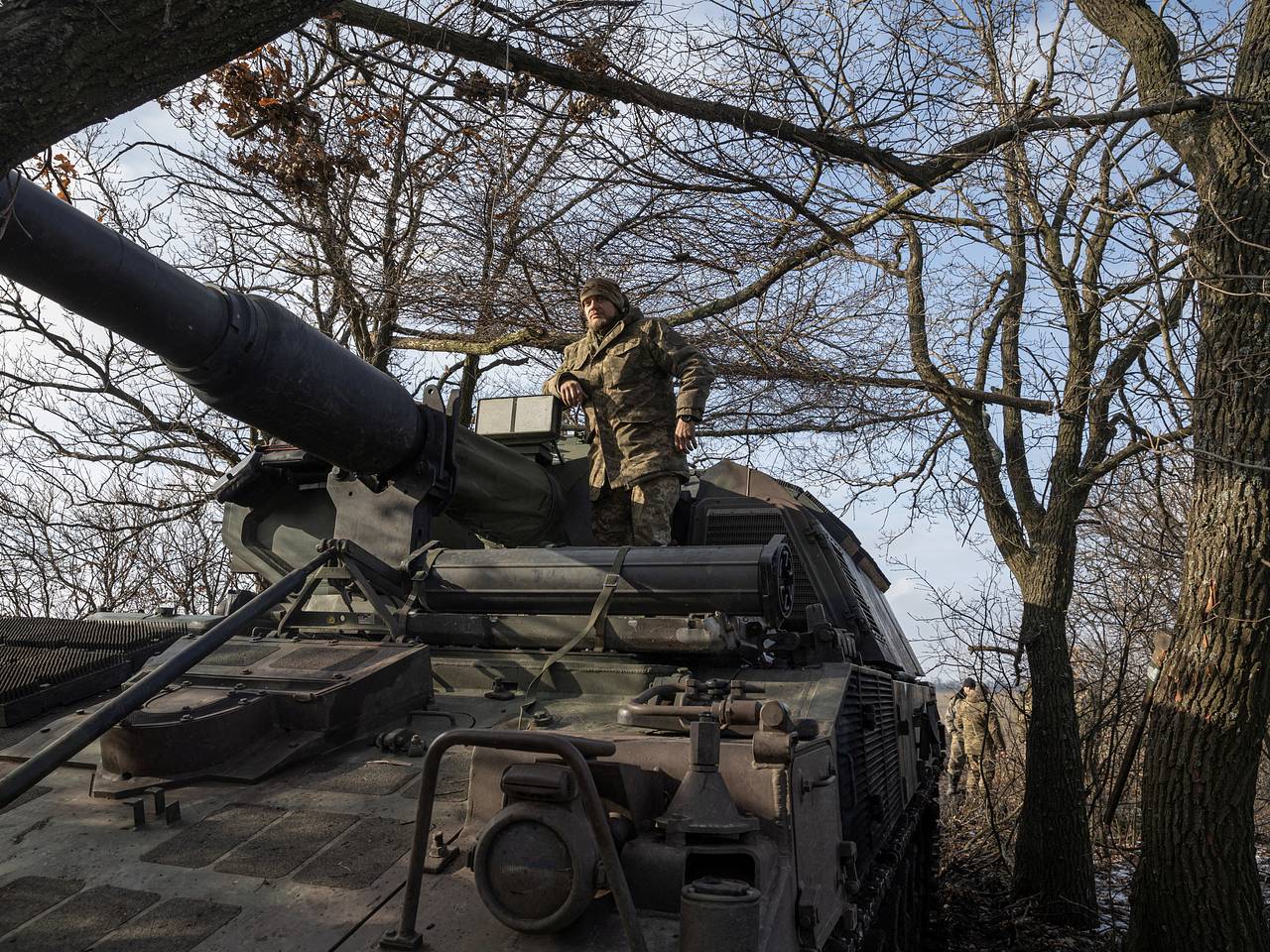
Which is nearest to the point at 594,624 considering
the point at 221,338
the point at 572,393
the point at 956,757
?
the point at 221,338

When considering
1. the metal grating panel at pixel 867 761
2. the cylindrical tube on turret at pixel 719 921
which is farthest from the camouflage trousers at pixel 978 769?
the cylindrical tube on turret at pixel 719 921

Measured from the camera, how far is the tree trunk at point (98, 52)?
2.65m

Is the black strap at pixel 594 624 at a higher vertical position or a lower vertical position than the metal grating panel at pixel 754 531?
lower

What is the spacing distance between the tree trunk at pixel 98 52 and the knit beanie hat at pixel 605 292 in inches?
132

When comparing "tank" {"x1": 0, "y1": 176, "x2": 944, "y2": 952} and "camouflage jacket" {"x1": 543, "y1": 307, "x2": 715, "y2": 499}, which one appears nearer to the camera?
"tank" {"x1": 0, "y1": 176, "x2": 944, "y2": 952}

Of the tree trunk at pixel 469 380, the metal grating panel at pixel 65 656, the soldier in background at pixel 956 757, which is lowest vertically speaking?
the soldier in background at pixel 956 757

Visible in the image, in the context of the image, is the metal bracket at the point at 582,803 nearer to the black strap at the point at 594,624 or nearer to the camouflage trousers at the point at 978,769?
the black strap at the point at 594,624

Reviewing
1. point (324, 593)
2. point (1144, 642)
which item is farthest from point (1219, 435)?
point (1144, 642)

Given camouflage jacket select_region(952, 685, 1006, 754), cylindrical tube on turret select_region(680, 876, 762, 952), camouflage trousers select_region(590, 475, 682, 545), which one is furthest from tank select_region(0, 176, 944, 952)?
camouflage jacket select_region(952, 685, 1006, 754)

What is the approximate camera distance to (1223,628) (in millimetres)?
5875

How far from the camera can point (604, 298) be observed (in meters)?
6.30

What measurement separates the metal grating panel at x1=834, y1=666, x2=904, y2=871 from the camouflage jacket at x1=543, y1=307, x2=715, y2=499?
5.43ft

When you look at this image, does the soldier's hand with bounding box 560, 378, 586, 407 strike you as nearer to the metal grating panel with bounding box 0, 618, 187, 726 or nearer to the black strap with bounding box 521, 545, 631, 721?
the black strap with bounding box 521, 545, 631, 721

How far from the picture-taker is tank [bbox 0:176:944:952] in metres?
2.69
